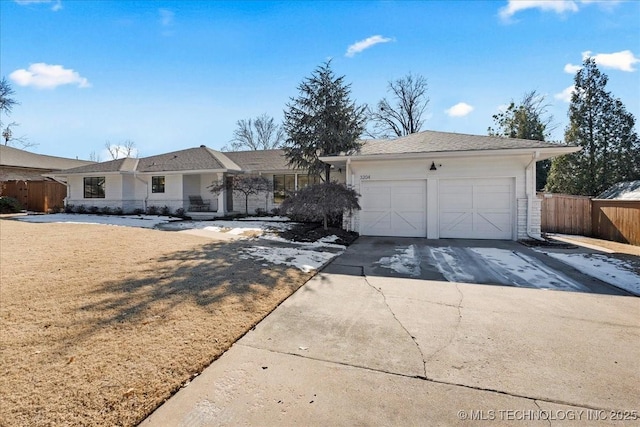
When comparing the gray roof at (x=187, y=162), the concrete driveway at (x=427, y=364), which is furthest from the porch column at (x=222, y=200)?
the concrete driveway at (x=427, y=364)

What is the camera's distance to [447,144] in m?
10.8

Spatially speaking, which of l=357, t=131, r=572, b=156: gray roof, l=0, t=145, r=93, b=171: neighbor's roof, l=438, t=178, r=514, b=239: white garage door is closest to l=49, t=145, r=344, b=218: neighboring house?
l=0, t=145, r=93, b=171: neighbor's roof

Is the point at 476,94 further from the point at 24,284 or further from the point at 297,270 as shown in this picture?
the point at 24,284

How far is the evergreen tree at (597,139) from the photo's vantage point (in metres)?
16.6

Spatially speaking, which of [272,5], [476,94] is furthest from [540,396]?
[476,94]

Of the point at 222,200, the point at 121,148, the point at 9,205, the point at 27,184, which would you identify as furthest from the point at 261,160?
the point at 121,148

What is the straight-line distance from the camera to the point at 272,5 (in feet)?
29.9

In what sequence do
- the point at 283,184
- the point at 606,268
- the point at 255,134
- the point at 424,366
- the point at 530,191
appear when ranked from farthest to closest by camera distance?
the point at 255,134 → the point at 283,184 → the point at 530,191 → the point at 606,268 → the point at 424,366

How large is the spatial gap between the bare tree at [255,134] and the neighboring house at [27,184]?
60.5 ft

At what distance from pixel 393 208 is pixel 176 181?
12.9m

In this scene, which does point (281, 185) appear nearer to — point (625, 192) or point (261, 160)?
point (261, 160)

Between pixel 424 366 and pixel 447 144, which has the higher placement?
pixel 447 144

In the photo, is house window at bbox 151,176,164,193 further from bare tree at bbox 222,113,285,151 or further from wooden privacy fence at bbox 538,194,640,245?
wooden privacy fence at bbox 538,194,640,245

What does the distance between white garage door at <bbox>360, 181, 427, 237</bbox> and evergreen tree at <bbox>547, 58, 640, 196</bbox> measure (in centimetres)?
1326
